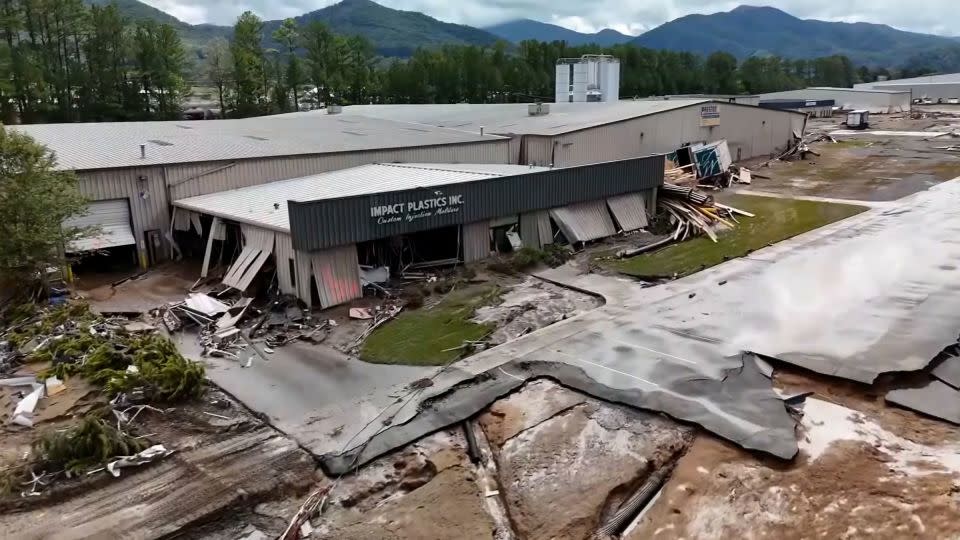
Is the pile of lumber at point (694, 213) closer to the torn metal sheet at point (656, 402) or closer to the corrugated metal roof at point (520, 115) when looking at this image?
the corrugated metal roof at point (520, 115)

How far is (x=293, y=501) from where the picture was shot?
11.4 m

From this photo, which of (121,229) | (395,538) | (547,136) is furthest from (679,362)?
(547,136)

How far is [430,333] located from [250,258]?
6905 millimetres

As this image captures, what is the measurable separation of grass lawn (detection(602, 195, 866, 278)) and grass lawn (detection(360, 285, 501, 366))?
6549mm

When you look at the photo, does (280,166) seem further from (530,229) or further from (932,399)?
(932,399)

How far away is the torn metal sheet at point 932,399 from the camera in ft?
44.2

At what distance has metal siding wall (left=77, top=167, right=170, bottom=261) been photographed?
76.4 feet

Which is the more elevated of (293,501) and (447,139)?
(447,139)

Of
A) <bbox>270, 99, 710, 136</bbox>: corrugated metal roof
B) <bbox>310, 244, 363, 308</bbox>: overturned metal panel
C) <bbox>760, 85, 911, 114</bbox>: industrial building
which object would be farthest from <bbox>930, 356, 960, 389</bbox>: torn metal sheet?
<bbox>760, 85, 911, 114</bbox>: industrial building

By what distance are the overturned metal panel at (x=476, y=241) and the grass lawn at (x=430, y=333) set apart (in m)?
3.05

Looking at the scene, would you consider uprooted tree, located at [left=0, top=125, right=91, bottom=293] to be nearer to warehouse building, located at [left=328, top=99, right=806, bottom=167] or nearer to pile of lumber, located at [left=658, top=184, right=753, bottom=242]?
pile of lumber, located at [left=658, top=184, right=753, bottom=242]

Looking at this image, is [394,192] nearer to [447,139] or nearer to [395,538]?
[395,538]

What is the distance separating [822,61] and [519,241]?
591 feet

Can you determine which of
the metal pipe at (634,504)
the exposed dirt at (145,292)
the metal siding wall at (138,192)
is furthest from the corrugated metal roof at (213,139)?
the metal pipe at (634,504)
